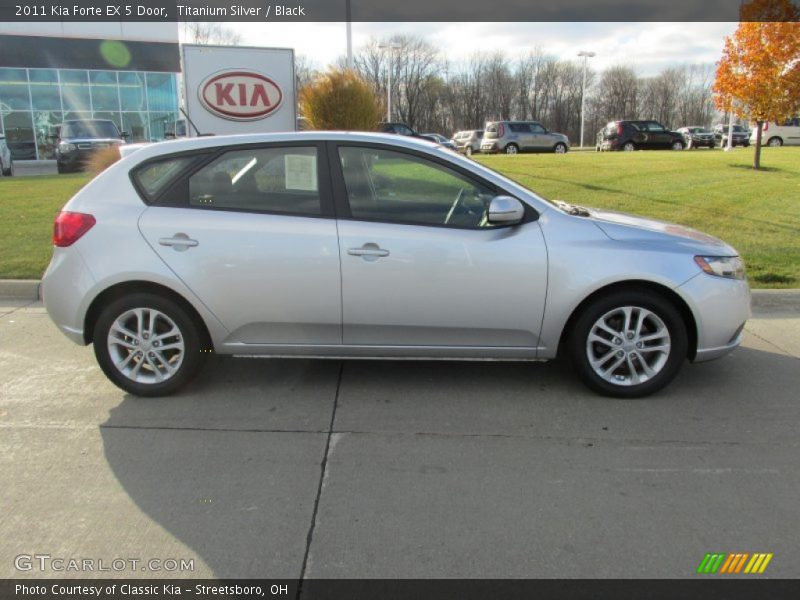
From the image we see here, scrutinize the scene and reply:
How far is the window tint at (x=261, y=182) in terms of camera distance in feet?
13.5

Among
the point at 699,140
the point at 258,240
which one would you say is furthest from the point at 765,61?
the point at 699,140

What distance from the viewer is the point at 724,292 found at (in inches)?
160

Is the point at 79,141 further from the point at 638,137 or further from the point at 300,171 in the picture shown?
the point at 638,137

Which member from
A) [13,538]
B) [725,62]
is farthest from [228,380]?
[725,62]

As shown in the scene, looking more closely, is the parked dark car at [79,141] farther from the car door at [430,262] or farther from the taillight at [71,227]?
the car door at [430,262]

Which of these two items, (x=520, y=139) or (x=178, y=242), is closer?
(x=178, y=242)

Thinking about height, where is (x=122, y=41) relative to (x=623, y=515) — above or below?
above

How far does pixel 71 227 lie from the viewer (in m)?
4.09

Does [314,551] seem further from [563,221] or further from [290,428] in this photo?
[563,221]

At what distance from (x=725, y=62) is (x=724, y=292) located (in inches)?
580

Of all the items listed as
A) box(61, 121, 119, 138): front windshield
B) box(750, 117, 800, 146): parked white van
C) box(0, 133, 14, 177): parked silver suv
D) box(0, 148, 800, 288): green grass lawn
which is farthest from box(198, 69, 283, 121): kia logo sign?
box(750, 117, 800, 146): parked white van

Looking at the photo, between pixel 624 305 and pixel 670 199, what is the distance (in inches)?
316

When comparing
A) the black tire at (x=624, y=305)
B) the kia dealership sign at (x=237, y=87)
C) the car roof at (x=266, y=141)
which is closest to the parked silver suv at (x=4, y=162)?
the kia dealership sign at (x=237, y=87)

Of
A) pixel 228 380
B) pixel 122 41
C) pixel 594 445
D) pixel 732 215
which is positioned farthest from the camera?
pixel 122 41
